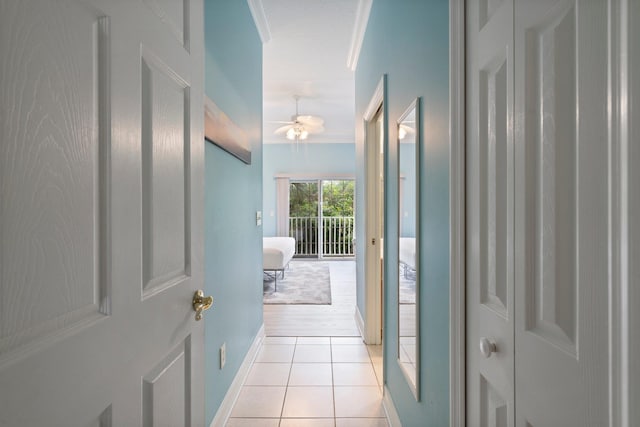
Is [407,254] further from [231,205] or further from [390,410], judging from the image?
[231,205]

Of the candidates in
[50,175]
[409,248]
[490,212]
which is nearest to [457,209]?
[490,212]

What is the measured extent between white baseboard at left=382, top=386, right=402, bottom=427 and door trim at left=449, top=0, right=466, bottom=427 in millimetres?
847

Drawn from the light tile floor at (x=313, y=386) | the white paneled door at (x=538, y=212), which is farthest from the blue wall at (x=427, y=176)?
the light tile floor at (x=313, y=386)

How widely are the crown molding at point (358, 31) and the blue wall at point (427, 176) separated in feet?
2.32

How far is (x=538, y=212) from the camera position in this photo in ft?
2.16

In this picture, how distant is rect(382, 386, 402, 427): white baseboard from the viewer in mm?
1720

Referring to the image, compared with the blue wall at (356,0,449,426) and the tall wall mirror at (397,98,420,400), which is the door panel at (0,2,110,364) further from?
the tall wall mirror at (397,98,420,400)

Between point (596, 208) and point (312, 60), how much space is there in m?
3.53

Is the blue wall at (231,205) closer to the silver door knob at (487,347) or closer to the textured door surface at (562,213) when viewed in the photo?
the silver door knob at (487,347)

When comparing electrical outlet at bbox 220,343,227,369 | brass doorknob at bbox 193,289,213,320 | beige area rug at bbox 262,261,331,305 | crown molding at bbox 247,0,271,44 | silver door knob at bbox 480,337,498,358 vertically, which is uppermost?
crown molding at bbox 247,0,271,44

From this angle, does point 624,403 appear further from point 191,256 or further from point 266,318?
point 266,318

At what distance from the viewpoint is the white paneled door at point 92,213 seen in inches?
18.0

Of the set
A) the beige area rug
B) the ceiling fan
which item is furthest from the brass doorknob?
the ceiling fan

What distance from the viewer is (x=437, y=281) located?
3.85 ft
